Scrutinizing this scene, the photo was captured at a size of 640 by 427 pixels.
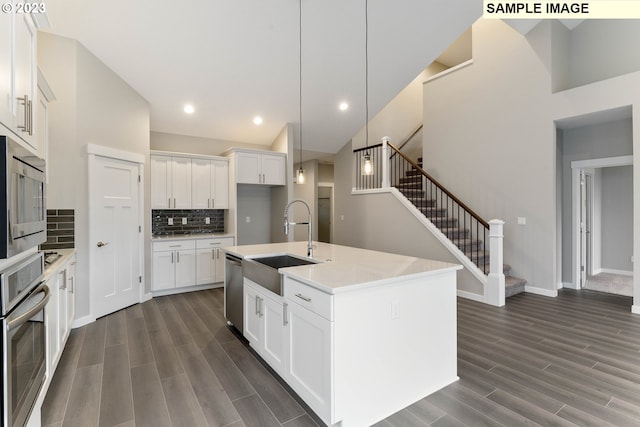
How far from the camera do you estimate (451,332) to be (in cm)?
242

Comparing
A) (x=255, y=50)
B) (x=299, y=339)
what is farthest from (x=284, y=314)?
(x=255, y=50)

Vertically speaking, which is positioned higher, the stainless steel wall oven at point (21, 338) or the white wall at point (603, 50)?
the white wall at point (603, 50)

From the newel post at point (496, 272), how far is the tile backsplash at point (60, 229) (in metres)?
5.31

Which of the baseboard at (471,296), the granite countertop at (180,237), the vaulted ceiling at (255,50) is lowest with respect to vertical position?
the baseboard at (471,296)

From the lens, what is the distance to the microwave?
1276 mm

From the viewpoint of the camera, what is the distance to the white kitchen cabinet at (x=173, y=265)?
15.8 ft

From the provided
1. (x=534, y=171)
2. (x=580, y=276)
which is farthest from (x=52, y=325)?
(x=580, y=276)

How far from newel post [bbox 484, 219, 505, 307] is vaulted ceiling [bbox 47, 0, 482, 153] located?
291 centimetres

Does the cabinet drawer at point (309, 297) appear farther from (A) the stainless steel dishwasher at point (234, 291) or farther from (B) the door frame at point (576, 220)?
(B) the door frame at point (576, 220)

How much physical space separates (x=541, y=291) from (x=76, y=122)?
6708mm

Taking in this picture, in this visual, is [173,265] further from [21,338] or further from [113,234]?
[21,338]

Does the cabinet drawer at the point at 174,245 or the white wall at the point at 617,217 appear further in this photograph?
the white wall at the point at 617,217

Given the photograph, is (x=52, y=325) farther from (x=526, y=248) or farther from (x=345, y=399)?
(x=526, y=248)

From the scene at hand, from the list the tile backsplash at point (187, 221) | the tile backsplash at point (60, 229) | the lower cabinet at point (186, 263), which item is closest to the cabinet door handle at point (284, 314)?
the lower cabinet at point (186, 263)
